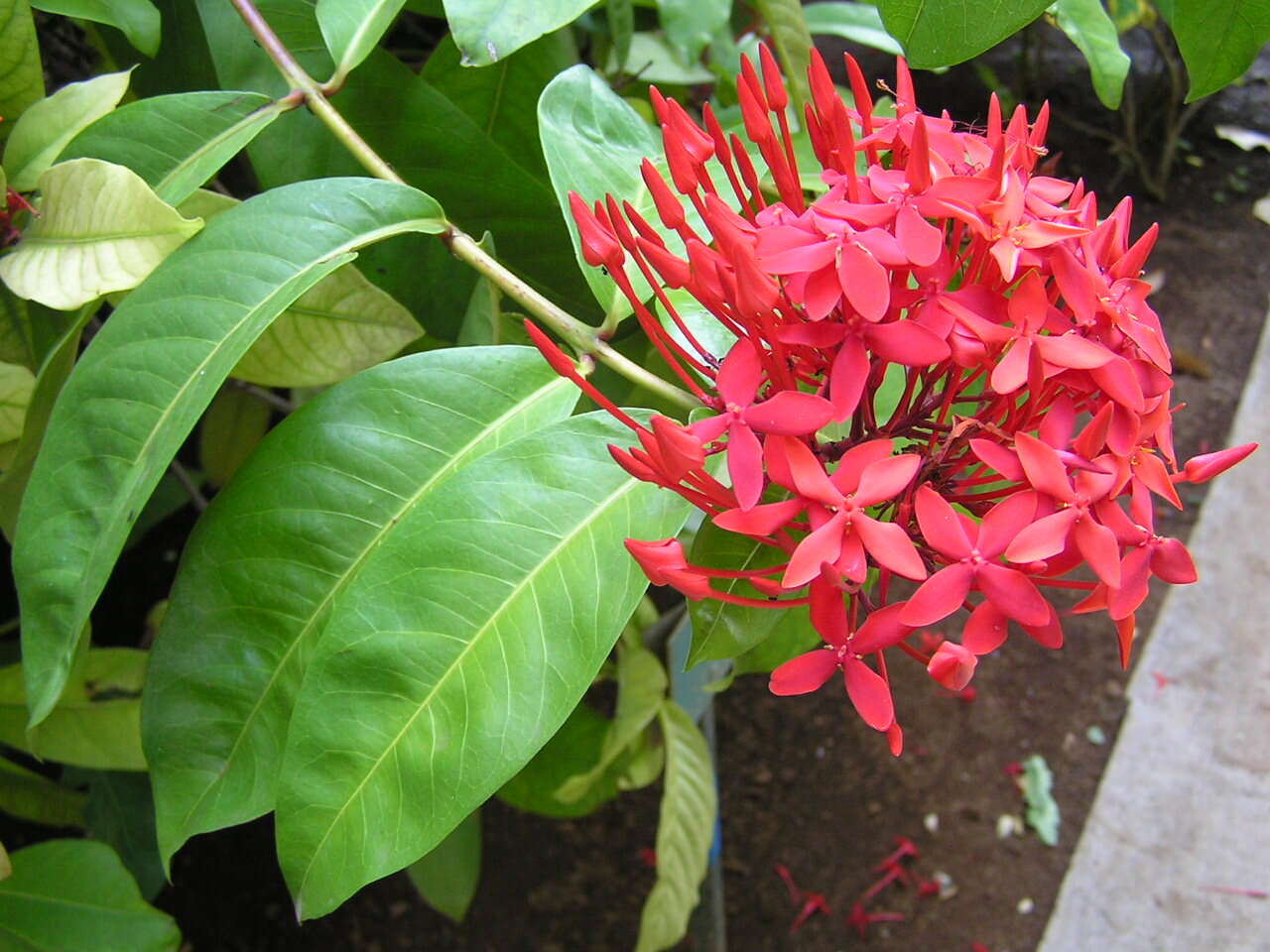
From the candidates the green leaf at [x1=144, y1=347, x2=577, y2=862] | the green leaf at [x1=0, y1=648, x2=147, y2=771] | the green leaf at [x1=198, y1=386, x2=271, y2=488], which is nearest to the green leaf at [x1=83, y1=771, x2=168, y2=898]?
the green leaf at [x1=0, y1=648, x2=147, y2=771]

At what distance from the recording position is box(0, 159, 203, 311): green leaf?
452 mm

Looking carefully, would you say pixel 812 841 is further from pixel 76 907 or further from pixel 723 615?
pixel 723 615

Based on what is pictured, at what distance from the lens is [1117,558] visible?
1.16ft

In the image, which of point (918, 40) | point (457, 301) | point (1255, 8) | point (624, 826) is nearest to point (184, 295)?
point (457, 301)

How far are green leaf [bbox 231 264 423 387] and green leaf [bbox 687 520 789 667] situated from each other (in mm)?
214

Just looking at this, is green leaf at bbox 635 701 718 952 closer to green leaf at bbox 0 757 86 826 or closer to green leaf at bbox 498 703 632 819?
green leaf at bbox 498 703 632 819

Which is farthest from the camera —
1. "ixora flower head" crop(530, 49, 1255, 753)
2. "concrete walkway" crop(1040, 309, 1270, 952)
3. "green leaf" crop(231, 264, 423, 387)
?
"concrete walkway" crop(1040, 309, 1270, 952)

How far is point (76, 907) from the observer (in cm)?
68

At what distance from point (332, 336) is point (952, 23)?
338mm

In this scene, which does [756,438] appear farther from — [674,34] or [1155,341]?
[674,34]

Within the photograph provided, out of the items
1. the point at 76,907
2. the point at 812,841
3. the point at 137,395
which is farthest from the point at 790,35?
the point at 812,841

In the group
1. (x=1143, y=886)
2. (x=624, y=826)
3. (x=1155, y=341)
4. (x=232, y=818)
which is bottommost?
(x=1143, y=886)

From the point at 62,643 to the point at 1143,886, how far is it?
1.51 meters

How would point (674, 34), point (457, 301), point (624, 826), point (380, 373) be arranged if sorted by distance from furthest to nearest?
point (624, 826), point (674, 34), point (457, 301), point (380, 373)
